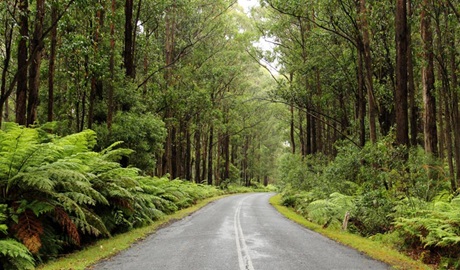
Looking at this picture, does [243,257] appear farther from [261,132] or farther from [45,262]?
[261,132]

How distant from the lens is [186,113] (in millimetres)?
35625

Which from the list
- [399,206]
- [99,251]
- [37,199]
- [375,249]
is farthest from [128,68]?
[375,249]

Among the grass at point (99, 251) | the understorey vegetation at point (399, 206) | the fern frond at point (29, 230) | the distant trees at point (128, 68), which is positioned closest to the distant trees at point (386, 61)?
the understorey vegetation at point (399, 206)

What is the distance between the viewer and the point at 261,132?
72062 millimetres

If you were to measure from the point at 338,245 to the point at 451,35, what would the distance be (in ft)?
41.0

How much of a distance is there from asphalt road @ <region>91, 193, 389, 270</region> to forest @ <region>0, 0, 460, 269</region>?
1.41 metres

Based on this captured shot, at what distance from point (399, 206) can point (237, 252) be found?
223 inches

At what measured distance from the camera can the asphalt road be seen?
→ 809cm

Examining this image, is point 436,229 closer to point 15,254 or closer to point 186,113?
point 15,254

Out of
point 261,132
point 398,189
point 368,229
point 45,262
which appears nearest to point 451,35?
point 398,189

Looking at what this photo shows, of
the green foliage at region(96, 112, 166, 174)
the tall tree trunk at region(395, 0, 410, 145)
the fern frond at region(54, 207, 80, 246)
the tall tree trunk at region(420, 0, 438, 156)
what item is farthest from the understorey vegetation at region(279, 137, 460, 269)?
the green foliage at region(96, 112, 166, 174)

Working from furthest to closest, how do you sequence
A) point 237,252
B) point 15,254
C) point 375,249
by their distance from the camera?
point 375,249 → point 237,252 → point 15,254

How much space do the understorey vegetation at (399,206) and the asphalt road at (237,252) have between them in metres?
1.55

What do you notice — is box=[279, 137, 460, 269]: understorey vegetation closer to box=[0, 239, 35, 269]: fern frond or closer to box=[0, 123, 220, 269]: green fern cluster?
box=[0, 123, 220, 269]: green fern cluster
